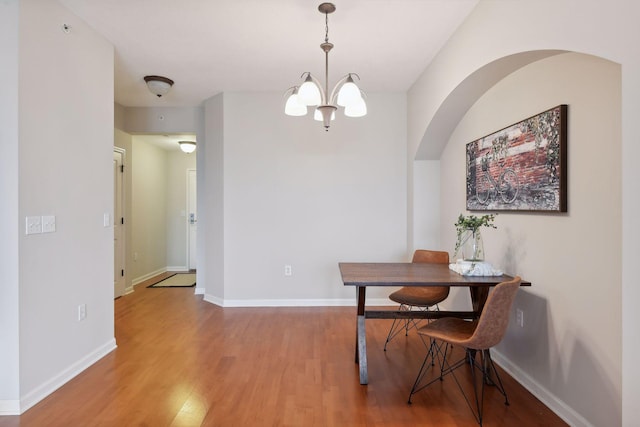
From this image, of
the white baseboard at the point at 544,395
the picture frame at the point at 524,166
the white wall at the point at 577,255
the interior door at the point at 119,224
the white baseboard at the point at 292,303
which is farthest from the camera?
the interior door at the point at 119,224

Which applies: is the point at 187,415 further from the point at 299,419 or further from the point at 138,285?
the point at 138,285

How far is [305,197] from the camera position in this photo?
4.43 meters

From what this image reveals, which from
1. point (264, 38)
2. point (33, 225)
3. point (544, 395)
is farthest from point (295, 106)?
point (544, 395)

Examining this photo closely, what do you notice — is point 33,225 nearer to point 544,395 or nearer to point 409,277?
point 409,277

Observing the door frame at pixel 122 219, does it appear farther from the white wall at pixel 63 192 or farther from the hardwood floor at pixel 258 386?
the white wall at pixel 63 192

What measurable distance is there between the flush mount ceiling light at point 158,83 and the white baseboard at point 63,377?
267cm

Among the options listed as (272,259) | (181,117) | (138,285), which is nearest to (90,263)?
(272,259)

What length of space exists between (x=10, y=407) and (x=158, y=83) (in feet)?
10.4

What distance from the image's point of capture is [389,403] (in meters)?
2.21

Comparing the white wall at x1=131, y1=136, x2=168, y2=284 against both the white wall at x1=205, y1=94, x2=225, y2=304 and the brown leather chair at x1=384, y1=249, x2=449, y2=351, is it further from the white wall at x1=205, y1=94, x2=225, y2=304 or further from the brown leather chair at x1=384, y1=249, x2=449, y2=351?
the brown leather chair at x1=384, y1=249, x2=449, y2=351

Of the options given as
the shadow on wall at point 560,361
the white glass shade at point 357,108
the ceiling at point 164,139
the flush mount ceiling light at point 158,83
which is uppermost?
the flush mount ceiling light at point 158,83

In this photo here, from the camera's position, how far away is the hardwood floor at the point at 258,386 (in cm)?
204

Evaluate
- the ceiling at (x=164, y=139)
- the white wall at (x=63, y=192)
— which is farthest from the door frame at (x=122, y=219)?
the white wall at (x=63, y=192)

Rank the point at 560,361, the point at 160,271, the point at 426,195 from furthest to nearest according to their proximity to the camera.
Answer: the point at 160,271
the point at 426,195
the point at 560,361
